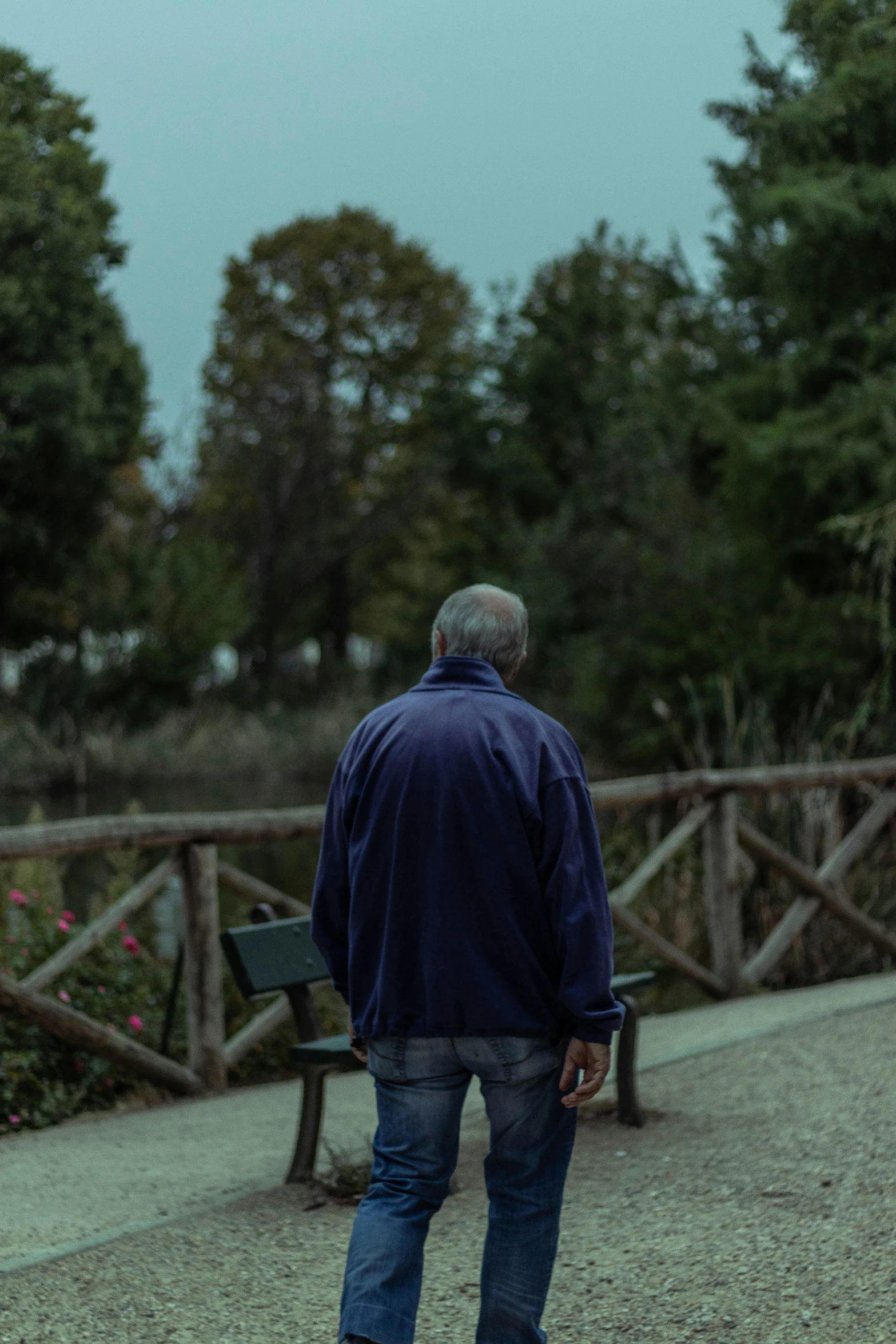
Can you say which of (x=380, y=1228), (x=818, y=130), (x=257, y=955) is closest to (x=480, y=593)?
(x=380, y=1228)

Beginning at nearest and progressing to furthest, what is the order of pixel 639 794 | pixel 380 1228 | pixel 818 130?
pixel 380 1228 → pixel 639 794 → pixel 818 130

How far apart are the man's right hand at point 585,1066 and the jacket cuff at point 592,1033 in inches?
0.4

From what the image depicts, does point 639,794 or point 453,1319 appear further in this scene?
point 639,794

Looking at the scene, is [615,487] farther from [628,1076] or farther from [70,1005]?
[628,1076]

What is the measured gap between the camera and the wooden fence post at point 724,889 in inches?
303

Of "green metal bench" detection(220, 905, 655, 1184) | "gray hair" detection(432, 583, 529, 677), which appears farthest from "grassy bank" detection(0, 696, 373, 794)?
"gray hair" detection(432, 583, 529, 677)

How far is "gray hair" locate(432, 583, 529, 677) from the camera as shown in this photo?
290cm

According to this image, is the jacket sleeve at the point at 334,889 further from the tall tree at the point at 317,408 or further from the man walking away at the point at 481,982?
the tall tree at the point at 317,408

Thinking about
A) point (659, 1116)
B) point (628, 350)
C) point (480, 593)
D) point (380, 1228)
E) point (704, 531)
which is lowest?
point (659, 1116)

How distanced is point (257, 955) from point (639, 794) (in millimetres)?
3086

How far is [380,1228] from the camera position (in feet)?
8.77

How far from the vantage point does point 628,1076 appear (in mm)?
5066

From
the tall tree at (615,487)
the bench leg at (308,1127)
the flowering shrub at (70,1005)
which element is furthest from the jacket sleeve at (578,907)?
the tall tree at (615,487)

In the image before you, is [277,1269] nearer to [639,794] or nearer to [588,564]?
[639,794]
